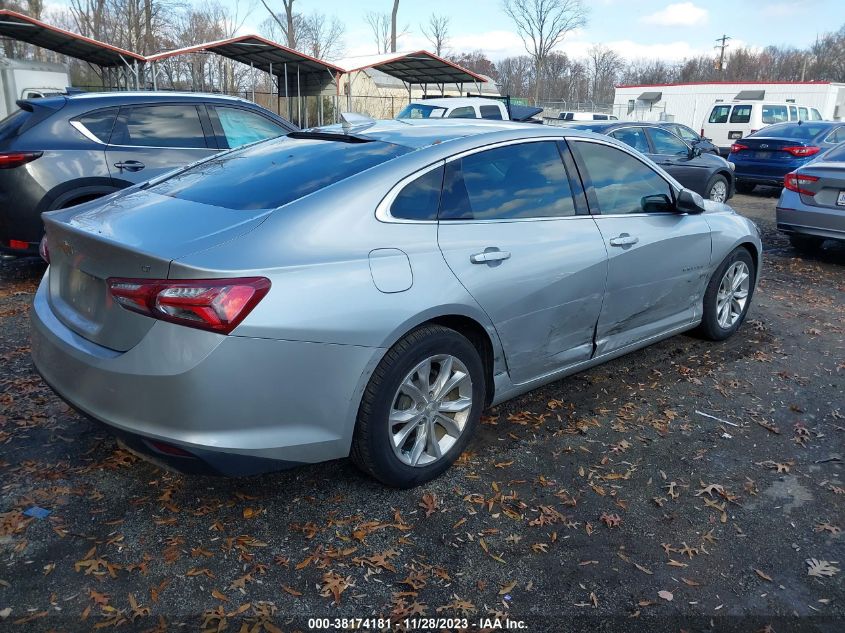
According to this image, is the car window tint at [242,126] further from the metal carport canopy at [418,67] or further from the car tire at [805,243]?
the metal carport canopy at [418,67]

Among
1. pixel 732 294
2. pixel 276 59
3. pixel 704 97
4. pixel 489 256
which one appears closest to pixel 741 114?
pixel 276 59

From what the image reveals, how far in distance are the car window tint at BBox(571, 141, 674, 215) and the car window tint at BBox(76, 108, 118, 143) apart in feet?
14.8

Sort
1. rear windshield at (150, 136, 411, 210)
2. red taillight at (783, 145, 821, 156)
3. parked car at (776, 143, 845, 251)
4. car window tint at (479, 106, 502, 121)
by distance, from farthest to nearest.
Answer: car window tint at (479, 106, 502, 121) → red taillight at (783, 145, 821, 156) → parked car at (776, 143, 845, 251) → rear windshield at (150, 136, 411, 210)

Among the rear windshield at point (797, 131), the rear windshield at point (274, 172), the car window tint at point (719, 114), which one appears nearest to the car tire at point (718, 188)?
the rear windshield at point (797, 131)

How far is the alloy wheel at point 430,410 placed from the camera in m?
3.05

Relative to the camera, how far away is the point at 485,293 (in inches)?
128

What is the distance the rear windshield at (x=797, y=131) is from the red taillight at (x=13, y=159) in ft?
47.0

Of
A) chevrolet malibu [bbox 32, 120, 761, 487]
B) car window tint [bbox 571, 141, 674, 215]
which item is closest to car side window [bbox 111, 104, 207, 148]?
chevrolet malibu [bbox 32, 120, 761, 487]

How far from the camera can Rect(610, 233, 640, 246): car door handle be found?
13.0 ft

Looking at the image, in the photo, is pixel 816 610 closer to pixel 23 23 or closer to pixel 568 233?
pixel 568 233

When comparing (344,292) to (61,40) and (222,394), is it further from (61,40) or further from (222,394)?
(61,40)

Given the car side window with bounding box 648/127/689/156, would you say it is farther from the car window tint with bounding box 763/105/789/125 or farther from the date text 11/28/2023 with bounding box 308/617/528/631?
the car window tint with bounding box 763/105/789/125

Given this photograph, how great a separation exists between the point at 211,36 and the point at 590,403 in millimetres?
53698

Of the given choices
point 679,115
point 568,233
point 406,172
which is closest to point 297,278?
point 406,172
